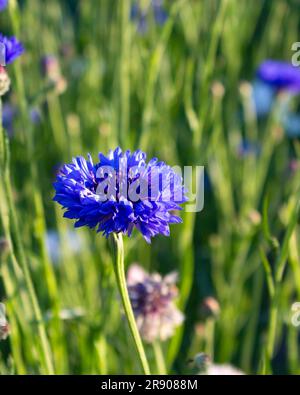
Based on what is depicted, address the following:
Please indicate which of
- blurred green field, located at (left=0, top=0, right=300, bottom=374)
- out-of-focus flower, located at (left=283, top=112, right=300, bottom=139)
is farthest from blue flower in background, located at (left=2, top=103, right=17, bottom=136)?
out-of-focus flower, located at (left=283, top=112, right=300, bottom=139)

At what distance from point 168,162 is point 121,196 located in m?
0.97

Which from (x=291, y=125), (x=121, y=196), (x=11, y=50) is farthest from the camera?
(x=291, y=125)

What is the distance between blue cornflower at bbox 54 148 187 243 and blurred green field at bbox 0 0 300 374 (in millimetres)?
169

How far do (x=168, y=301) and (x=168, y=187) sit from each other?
39 cm

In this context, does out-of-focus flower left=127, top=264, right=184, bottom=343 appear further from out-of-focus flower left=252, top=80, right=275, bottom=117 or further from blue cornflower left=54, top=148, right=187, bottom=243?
out-of-focus flower left=252, top=80, right=275, bottom=117

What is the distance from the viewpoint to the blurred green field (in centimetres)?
101

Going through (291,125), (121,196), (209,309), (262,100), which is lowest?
Answer: (209,309)

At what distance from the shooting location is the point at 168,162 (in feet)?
5.28

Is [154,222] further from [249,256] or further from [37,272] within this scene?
[249,256]

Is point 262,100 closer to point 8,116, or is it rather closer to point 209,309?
point 8,116

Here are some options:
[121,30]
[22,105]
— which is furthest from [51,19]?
[22,105]

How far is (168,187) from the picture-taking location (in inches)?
26.1

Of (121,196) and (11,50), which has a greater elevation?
(11,50)

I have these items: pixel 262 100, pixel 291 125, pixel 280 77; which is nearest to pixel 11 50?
pixel 280 77
